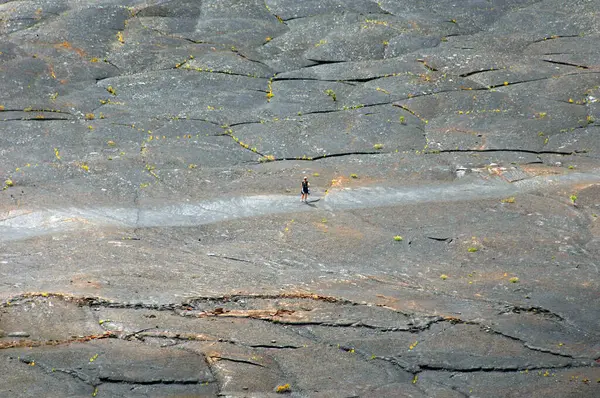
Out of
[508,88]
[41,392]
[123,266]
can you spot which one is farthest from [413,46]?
[41,392]

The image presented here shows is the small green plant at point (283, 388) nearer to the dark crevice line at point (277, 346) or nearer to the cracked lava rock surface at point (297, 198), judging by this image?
the cracked lava rock surface at point (297, 198)

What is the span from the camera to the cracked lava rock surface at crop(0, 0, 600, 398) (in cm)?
1738

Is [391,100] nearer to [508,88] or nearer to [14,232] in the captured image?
[508,88]

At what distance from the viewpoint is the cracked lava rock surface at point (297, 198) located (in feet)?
57.0

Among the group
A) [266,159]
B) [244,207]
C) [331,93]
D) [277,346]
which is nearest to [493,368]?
[277,346]

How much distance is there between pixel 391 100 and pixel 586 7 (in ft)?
40.3

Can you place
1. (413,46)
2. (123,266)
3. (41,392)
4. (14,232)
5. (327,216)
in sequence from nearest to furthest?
(41,392) < (123,266) < (14,232) < (327,216) < (413,46)

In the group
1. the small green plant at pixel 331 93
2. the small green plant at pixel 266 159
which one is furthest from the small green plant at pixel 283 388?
the small green plant at pixel 331 93

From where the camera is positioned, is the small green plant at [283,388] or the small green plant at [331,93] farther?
the small green plant at [331,93]

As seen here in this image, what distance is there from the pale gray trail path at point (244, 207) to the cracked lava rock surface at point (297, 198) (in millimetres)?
79

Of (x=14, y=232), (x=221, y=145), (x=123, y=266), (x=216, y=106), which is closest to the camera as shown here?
(x=123, y=266)

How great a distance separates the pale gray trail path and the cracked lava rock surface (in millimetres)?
79

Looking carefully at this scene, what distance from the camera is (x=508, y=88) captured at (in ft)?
103

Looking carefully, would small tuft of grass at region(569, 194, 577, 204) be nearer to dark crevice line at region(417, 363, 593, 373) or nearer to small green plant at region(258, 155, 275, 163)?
dark crevice line at region(417, 363, 593, 373)
